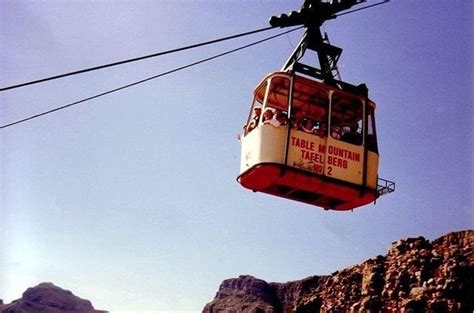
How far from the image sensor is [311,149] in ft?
45.1

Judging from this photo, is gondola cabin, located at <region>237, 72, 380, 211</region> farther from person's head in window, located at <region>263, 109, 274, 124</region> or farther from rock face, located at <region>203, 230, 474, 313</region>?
rock face, located at <region>203, 230, 474, 313</region>

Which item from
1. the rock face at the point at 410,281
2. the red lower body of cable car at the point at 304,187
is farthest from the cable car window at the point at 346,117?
the rock face at the point at 410,281

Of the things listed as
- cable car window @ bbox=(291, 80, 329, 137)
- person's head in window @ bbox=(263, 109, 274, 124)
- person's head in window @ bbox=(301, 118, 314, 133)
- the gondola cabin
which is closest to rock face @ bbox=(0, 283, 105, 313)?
cable car window @ bbox=(291, 80, 329, 137)

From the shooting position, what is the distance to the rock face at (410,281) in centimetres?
6862

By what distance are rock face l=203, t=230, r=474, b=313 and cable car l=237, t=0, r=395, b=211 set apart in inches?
2180

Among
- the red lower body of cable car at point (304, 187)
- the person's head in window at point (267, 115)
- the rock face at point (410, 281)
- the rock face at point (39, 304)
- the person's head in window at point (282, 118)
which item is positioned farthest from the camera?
the rock face at point (39, 304)

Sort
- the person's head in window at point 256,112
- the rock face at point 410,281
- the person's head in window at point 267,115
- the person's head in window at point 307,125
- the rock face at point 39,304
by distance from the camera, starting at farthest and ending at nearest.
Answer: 1. the rock face at point 39,304
2. the rock face at point 410,281
3. the person's head in window at point 256,112
4. the person's head in window at point 307,125
5. the person's head in window at point 267,115

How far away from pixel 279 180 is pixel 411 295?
6848 centimetres

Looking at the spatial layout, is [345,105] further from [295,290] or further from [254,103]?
[295,290]

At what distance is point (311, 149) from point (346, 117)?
2.51 meters

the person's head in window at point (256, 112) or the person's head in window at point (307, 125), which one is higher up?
the person's head in window at point (256, 112)

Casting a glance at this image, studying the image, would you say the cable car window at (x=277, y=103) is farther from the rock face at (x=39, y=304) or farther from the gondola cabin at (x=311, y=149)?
the rock face at (x=39, y=304)

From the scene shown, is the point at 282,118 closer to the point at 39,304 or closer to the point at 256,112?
the point at 256,112

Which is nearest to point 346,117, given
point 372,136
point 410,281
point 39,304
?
point 372,136
